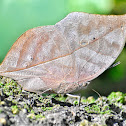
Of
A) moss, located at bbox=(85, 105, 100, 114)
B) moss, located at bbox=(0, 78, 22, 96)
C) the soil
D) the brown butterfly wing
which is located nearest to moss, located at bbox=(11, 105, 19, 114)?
the soil

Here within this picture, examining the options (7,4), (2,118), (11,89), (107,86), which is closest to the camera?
(2,118)

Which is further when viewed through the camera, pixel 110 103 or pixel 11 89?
pixel 110 103

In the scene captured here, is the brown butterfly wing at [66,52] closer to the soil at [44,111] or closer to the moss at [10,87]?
the moss at [10,87]

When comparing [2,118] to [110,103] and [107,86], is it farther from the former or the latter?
[107,86]

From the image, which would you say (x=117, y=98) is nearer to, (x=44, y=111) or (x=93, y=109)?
(x=93, y=109)

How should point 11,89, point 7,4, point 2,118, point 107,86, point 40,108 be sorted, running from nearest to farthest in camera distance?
point 2,118 → point 40,108 → point 11,89 → point 7,4 → point 107,86

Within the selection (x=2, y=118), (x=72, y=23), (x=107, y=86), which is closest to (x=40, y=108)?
(x=2, y=118)

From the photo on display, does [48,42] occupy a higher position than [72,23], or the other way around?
[72,23]

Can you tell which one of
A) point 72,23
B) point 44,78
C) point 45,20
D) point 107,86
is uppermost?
point 45,20
